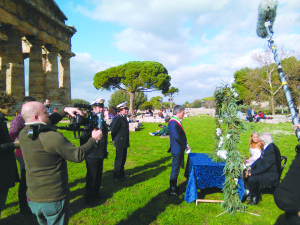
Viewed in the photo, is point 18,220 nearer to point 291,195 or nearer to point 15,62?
point 291,195

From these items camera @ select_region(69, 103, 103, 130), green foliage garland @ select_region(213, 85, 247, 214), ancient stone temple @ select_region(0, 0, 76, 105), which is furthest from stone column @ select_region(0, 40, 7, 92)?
green foliage garland @ select_region(213, 85, 247, 214)

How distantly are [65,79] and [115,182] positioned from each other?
1118 inches

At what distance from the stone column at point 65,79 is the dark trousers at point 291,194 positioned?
31.3 metres

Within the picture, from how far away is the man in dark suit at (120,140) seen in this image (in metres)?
5.77

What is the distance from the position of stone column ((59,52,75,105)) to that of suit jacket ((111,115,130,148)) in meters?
26.7

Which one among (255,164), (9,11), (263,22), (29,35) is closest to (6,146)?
(263,22)

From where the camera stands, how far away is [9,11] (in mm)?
17906

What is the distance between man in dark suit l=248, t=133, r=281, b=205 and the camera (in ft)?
14.1

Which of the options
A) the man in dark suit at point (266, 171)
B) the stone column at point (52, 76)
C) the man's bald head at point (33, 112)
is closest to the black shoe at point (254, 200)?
the man in dark suit at point (266, 171)

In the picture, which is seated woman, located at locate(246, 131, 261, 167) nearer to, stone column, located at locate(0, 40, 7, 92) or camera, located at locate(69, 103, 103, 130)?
camera, located at locate(69, 103, 103, 130)

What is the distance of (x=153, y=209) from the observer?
424 cm

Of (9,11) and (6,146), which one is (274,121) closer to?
(6,146)

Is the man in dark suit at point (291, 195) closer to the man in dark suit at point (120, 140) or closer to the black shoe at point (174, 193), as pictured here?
the black shoe at point (174, 193)

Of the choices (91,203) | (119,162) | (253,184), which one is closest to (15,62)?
(119,162)
